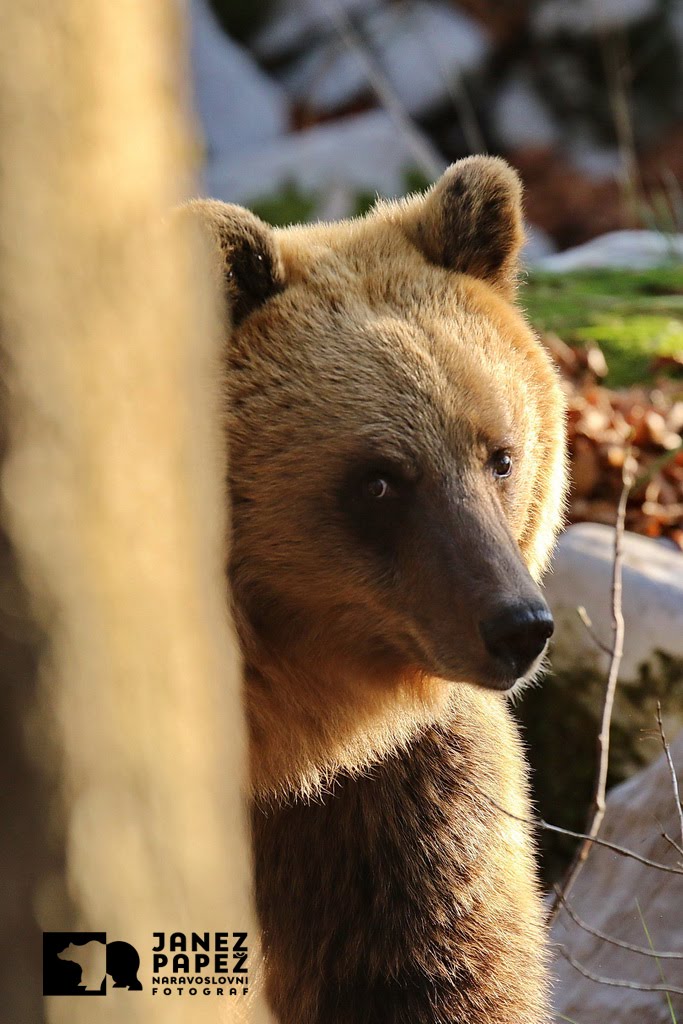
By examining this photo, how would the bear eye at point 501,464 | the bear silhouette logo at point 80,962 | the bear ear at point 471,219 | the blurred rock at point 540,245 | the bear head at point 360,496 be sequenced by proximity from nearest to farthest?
the bear silhouette logo at point 80,962 < the bear head at point 360,496 < the bear eye at point 501,464 < the bear ear at point 471,219 < the blurred rock at point 540,245

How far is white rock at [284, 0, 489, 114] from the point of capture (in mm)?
15273

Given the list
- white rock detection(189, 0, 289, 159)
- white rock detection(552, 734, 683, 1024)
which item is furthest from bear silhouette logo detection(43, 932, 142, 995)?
white rock detection(189, 0, 289, 159)

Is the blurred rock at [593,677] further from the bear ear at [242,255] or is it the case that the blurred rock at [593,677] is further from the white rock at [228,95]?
the white rock at [228,95]

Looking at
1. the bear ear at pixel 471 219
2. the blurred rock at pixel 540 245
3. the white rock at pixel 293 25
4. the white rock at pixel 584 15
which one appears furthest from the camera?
the white rock at pixel 293 25

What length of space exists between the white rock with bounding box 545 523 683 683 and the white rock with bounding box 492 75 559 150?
11.5 meters

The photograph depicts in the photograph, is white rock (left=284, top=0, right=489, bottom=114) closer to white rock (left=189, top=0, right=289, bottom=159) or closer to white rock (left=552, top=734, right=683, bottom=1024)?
white rock (left=189, top=0, right=289, bottom=159)

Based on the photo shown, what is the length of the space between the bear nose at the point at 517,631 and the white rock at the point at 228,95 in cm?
1324

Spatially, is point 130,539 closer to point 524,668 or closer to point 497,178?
point 524,668

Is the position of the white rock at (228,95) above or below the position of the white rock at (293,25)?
below

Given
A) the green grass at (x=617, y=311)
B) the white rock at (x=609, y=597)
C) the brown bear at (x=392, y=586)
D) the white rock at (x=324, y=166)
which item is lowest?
the white rock at (x=324, y=166)

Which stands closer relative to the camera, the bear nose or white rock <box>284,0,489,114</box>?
the bear nose

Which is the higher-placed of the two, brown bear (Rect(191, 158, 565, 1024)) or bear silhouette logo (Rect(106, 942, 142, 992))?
bear silhouette logo (Rect(106, 942, 142, 992))

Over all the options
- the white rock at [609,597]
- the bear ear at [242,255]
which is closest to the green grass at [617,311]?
the white rock at [609,597]

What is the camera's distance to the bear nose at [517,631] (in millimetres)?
2523
